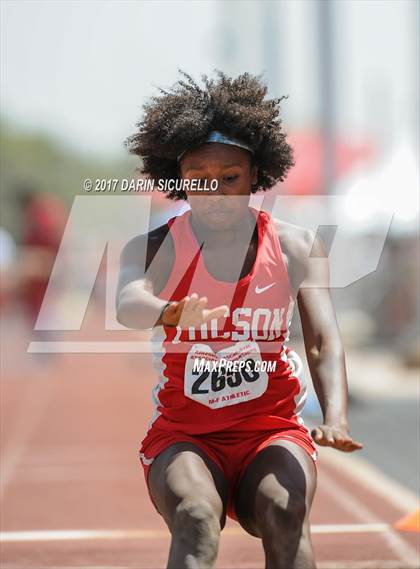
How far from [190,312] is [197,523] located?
68cm

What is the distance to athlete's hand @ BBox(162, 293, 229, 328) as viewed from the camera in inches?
122

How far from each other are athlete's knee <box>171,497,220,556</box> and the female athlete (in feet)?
0.22

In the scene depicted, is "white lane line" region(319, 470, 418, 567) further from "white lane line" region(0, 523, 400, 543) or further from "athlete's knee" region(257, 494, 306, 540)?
"athlete's knee" region(257, 494, 306, 540)

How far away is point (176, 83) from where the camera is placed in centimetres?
414

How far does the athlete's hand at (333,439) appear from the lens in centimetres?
342

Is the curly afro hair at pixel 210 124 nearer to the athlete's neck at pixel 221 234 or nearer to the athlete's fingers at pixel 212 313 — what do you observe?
the athlete's neck at pixel 221 234

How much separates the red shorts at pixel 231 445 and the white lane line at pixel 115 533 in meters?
2.32

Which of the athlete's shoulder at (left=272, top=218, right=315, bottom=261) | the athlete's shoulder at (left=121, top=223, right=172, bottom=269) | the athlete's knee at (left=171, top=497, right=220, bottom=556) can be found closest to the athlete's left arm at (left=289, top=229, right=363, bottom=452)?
the athlete's shoulder at (left=272, top=218, right=315, bottom=261)

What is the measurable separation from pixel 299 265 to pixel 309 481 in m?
Answer: 0.80

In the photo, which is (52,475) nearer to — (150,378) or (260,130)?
(260,130)

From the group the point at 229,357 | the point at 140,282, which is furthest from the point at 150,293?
the point at 229,357

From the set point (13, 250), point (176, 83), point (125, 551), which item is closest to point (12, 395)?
point (13, 250)

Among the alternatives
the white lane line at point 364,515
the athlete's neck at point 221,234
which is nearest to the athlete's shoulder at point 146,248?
the athlete's neck at point 221,234

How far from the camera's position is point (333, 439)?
135 inches
